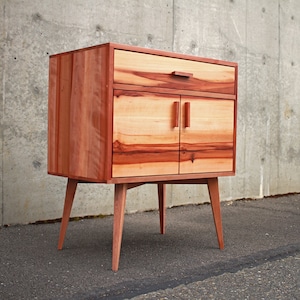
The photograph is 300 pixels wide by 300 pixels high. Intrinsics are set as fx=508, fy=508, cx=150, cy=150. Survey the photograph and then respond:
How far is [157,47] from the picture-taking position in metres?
3.26

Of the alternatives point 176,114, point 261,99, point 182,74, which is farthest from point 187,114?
point 261,99

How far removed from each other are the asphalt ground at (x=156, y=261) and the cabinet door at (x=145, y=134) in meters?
0.37

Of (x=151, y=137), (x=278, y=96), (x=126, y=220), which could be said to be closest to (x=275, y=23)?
(x=278, y=96)

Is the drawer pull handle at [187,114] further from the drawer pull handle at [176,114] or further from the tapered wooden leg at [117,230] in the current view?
the tapered wooden leg at [117,230]

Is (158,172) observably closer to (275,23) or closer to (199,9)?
(199,9)

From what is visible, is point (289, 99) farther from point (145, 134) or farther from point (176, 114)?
point (145, 134)

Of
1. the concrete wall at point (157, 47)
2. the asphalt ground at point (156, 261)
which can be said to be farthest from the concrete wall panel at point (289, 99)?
the asphalt ground at point (156, 261)

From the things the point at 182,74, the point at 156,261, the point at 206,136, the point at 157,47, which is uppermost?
the point at 157,47

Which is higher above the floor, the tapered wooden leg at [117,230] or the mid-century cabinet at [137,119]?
the mid-century cabinet at [137,119]

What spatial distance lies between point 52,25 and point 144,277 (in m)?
1.59

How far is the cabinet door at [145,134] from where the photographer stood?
183 cm

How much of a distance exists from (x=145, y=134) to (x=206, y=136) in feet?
1.04

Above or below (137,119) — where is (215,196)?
below

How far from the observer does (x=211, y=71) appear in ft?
6.89
